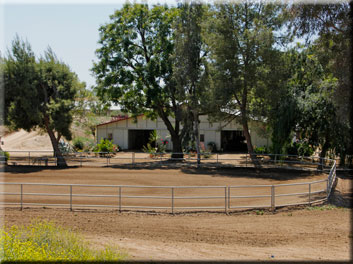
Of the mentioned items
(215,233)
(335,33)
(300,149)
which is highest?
(335,33)

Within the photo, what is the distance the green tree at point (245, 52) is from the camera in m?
26.9

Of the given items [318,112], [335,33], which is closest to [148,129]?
[318,112]

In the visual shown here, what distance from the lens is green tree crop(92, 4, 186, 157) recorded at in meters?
33.0

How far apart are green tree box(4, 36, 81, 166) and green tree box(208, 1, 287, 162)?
1350 centimetres

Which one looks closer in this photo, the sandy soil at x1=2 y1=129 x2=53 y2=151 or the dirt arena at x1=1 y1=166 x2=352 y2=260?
the dirt arena at x1=1 y1=166 x2=352 y2=260

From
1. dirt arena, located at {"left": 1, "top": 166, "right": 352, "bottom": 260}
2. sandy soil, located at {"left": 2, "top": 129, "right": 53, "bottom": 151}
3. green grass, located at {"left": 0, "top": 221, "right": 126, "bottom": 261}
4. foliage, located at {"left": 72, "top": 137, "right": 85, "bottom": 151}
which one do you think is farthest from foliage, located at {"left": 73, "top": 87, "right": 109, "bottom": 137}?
green grass, located at {"left": 0, "top": 221, "right": 126, "bottom": 261}

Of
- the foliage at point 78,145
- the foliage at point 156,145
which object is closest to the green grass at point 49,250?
the foliage at point 156,145

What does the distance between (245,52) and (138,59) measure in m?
12.1

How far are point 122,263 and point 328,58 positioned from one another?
18.2m

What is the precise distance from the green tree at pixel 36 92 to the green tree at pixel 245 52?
1350 centimetres

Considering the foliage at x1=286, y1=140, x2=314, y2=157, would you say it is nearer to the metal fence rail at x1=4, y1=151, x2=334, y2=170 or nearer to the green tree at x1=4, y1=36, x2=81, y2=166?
the metal fence rail at x1=4, y1=151, x2=334, y2=170

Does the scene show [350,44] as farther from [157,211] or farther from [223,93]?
[157,211]

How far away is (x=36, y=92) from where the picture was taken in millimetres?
29000

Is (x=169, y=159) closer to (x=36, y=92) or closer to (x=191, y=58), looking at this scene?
(x=191, y=58)
